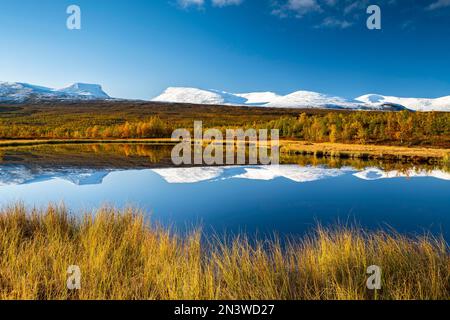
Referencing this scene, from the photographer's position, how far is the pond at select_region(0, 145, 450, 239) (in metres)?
9.38

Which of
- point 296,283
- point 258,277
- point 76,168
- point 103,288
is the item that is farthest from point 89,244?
point 76,168

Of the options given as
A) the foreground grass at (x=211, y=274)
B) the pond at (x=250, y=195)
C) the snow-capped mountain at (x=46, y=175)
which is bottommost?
the pond at (x=250, y=195)

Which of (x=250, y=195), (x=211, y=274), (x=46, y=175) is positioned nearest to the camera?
(x=211, y=274)

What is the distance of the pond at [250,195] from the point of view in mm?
9375

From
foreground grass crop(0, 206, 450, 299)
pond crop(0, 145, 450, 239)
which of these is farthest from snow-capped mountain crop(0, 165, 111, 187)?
foreground grass crop(0, 206, 450, 299)

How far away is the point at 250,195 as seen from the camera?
1340 cm

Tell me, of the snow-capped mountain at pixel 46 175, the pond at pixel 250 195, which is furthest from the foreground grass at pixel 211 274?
the snow-capped mountain at pixel 46 175

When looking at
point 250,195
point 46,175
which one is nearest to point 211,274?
point 250,195

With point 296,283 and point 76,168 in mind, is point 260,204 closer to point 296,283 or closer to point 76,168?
point 296,283

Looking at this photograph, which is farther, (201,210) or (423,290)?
(201,210)

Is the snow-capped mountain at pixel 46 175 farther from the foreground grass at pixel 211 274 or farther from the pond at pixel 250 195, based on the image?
the foreground grass at pixel 211 274

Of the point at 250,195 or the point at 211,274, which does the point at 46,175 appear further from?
the point at 211,274

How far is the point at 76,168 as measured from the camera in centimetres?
1970
